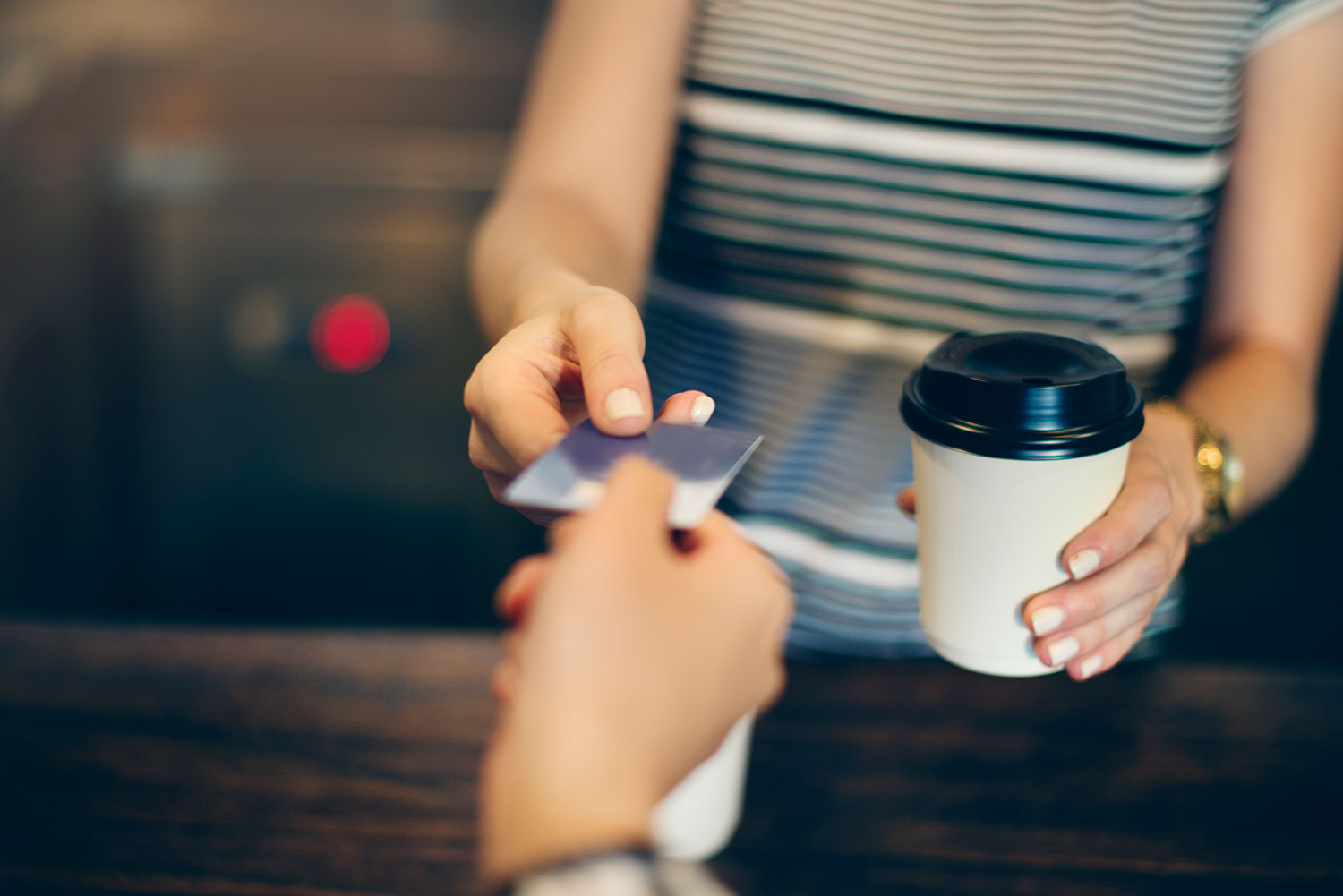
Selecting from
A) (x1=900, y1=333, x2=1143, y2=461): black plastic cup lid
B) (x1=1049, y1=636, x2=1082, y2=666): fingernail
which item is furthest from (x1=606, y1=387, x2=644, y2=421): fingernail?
(x1=1049, y1=636, x2=1082, y2=666): fingernail

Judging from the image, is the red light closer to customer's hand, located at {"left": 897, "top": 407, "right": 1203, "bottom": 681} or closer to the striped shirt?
the striped shirt

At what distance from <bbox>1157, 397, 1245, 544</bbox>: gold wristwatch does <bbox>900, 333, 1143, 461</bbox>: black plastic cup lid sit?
0.21m

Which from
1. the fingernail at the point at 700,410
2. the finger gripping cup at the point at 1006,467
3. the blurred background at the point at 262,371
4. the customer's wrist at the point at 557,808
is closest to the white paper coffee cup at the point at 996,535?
the finger gripping cup at the point at 1006,467

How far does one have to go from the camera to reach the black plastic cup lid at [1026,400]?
45 cm

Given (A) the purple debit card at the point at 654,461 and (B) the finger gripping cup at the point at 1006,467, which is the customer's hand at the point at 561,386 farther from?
(B) the finger gripping cup at the point at 1006,467

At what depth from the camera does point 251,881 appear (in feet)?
1.97

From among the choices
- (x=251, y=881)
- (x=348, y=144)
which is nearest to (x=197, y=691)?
(x=251, y=881)

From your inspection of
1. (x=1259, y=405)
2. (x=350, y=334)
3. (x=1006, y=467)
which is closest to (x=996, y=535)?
(x=1006, y=467)

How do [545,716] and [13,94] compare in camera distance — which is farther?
[13,94]

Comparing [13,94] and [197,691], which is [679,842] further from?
[13,94]

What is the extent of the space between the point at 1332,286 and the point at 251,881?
90 centimetres

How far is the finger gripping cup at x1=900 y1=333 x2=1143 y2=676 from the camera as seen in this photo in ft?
1.48

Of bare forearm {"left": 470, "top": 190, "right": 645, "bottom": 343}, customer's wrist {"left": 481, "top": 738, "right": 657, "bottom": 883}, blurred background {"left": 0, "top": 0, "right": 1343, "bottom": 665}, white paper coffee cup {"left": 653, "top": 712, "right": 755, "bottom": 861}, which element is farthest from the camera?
blurred background {"left": 0, "top": 0, "right": 1343, "bottom": 665}

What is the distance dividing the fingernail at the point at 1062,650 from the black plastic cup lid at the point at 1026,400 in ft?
0.36
